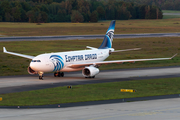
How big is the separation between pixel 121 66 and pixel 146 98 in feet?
97.8

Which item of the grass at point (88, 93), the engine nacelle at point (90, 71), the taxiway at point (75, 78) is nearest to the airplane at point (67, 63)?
the engine nacelle at point (90, 71)

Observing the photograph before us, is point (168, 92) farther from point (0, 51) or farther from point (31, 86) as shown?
point (0, 51)

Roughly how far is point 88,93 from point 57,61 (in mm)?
11718

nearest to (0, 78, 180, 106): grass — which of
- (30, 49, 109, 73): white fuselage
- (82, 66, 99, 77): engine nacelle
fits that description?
(82, 66, 99, 77): engine nacelle

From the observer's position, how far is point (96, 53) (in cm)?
5238

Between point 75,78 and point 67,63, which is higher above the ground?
point 67,63

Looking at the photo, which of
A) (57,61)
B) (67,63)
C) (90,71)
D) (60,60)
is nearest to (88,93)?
(90,71)

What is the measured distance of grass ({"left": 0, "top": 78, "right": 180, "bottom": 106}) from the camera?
31.0 meters

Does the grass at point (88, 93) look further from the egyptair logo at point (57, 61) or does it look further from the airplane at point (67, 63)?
the egyptair logo at point (57, 61)

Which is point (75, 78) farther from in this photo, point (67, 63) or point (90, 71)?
point (90, 71)

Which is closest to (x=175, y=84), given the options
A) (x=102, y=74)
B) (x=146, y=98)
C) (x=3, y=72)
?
(x=146, y=98)

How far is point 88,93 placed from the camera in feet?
114

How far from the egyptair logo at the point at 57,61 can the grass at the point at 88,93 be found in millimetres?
6531

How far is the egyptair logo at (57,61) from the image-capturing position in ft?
147
